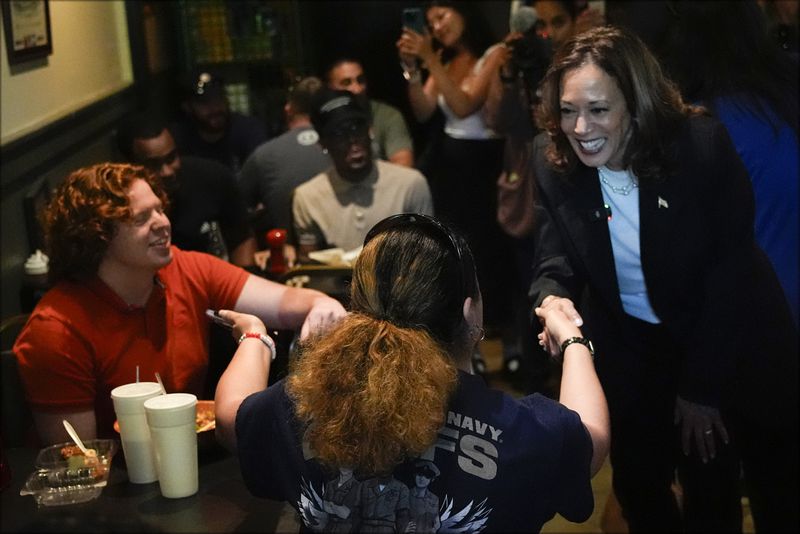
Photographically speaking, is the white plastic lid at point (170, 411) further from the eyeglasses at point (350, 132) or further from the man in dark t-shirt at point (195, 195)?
the eyeglasses at point (350, 132)

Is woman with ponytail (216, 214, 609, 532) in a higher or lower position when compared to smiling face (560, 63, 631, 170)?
lower

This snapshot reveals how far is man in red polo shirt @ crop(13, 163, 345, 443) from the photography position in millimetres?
2307

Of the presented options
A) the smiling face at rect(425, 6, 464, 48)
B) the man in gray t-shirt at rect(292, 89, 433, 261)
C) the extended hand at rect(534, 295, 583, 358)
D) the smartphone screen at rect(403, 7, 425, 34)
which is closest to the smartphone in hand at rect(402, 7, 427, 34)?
the smartphone screen at rect(403, 7, 425, 34)

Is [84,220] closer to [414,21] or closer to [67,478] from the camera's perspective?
[67,478]

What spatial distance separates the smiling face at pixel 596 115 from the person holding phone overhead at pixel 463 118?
227cm

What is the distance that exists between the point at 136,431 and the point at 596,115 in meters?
1.15

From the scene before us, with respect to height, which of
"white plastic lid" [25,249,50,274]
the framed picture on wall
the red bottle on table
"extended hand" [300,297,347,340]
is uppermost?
the framed picture on wall

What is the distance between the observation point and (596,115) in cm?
228

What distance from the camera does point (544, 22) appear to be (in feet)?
15.3

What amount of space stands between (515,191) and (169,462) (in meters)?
2.40

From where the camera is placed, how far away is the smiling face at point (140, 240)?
2.45 metres

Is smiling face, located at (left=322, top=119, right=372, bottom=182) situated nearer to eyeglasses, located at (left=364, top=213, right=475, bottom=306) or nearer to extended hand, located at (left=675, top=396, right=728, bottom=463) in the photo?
extended hand, located at (left=675, top=396, right=728, bottom=463)

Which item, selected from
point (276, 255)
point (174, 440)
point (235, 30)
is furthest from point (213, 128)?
point (174, 440)

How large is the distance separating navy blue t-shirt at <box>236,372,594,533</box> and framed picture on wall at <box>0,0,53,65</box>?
2754 mm
